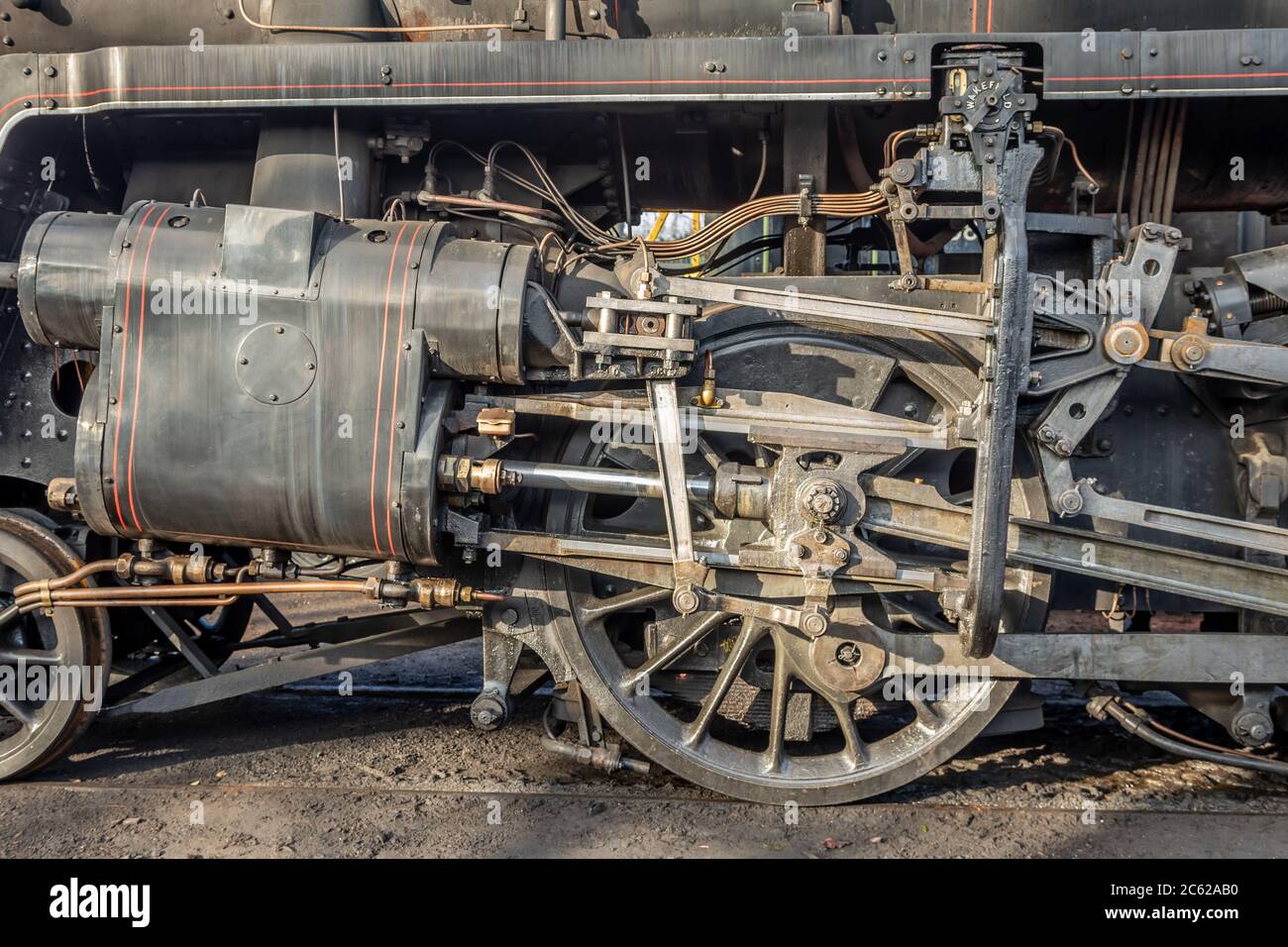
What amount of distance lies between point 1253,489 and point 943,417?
113 centimetres

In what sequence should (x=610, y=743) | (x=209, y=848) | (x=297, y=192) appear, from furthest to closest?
(x=610, y=743) → (x=297, y=192) → (x=209, y=848)

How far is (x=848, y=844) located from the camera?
10.7 feet

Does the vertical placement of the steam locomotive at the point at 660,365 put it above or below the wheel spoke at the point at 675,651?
above

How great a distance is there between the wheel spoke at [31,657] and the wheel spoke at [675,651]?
83.4 inches

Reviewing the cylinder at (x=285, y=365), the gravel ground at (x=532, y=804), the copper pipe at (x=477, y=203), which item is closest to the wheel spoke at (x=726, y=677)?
the gravel ground at (x=532, y=804)

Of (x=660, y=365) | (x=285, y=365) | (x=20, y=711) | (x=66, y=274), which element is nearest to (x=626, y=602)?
(x=660, y=365)

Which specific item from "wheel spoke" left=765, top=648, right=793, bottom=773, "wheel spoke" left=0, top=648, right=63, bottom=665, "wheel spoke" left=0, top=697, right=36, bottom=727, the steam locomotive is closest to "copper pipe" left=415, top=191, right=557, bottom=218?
the steam locomotive

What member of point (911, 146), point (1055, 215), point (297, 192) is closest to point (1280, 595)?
point (1055, 215)

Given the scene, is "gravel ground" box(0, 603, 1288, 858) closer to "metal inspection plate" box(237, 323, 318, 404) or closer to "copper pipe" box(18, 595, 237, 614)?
"copper pipe" box(18, 595, 237, 614)

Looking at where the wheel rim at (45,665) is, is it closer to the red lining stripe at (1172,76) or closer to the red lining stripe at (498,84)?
the red lining stripe at (498,84)

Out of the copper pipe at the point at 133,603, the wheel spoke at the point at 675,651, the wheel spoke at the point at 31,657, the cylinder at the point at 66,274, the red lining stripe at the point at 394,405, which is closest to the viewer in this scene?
the red lining stripe at the point at 394,405

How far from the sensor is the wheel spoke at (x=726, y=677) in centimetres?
349

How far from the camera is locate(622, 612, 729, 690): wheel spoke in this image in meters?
3.55

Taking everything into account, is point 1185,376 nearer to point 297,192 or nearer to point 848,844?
point 848,844
